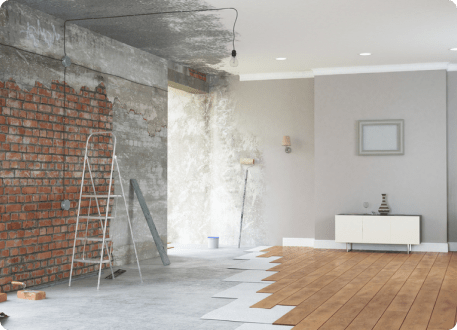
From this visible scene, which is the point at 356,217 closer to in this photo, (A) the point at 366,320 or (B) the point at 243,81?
(B) the point at 243,81

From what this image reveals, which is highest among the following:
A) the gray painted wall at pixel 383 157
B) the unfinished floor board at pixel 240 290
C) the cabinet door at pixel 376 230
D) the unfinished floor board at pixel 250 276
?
the gray painted wall at pixel 383 157

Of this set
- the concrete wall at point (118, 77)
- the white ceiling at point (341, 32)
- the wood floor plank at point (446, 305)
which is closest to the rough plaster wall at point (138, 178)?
the concrete wall at point (118, 77)

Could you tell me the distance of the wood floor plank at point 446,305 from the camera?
162 inches

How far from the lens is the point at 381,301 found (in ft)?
16.2

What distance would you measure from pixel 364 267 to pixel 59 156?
13.6 ft

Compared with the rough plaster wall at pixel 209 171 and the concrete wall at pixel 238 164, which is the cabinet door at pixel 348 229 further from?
the rough plaster wall at pixel 209 171

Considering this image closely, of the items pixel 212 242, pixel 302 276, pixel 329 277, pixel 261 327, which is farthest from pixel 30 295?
pixel 212 242

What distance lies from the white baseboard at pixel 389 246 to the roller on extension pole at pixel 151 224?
9.91ft

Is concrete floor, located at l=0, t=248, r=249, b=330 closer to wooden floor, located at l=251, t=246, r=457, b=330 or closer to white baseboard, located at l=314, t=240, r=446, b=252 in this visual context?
wooden floor, located at l=251, t=246, r=457, b=330

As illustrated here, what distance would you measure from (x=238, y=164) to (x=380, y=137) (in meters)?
2.62

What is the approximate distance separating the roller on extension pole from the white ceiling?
8.18ft

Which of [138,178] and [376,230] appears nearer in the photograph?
[138,178]

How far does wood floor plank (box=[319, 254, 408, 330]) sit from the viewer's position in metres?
4.14

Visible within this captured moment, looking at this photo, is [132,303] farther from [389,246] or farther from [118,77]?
[389,246]
